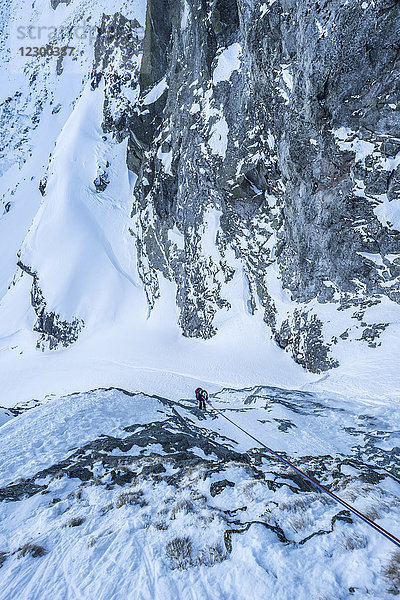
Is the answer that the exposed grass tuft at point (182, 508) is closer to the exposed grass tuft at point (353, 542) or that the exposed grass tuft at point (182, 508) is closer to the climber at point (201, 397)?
the exposed grass tuft at point (353, 542)

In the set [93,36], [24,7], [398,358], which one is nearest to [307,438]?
[398,358]

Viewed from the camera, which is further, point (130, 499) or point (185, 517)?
point (130, 499)

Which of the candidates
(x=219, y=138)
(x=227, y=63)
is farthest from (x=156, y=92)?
(x=219, y=138)

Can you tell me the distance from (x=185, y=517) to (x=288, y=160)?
21.9 m

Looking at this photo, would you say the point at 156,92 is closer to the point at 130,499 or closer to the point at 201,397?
the point at 201,397

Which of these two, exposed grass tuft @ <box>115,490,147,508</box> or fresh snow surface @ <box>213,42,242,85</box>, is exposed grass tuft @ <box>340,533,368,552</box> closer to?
exposed grass tuft @ <box>115,490,147,508</box>

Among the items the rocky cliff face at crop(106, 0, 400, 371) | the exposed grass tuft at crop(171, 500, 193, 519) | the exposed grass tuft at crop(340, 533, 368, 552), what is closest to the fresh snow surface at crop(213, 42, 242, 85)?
the rocky cliff face at crop(106, 0, 400, 371)

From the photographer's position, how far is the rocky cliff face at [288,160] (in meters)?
17.1

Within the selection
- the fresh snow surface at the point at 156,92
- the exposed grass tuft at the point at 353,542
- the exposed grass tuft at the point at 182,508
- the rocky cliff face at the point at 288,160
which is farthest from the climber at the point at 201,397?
the fresh snow surface at the point at 156,92

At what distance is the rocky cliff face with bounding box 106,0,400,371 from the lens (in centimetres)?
1714

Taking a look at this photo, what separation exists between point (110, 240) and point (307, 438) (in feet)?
162

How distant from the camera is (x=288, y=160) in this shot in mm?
21547

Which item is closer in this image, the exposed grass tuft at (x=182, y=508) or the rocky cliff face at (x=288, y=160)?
the exposed grass tuft at (x=182, y=508)

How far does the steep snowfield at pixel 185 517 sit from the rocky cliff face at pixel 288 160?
11714 millimetres
